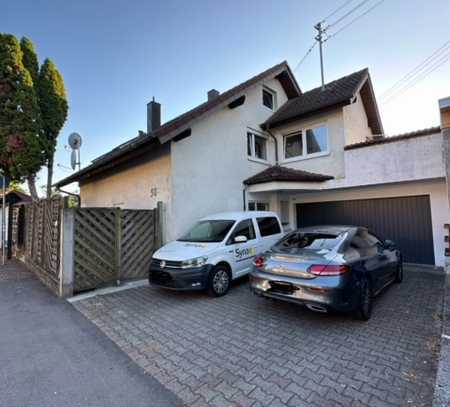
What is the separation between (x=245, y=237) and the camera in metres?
6.11

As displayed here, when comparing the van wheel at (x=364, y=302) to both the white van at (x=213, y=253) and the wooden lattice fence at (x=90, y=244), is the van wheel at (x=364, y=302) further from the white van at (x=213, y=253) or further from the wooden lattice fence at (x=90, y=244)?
the wooden lattice fence at (x=90, y=244)

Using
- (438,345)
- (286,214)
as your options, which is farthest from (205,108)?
(438,345)

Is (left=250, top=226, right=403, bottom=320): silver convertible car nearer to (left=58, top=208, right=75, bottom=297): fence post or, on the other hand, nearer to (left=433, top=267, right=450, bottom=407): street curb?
(left=433, top=267, right=450, bottom=407): street curb

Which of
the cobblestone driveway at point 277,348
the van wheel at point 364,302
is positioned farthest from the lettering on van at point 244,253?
the van wheel at point 364,302

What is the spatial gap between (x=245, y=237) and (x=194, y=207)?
2.45m

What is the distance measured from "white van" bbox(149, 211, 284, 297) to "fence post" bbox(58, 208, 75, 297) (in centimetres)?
197

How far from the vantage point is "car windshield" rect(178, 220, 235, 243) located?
6.03 metres

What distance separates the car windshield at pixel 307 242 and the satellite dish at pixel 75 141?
29.5 feet

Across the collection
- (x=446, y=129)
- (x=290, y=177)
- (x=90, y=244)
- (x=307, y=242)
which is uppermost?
(x=446, y=129)

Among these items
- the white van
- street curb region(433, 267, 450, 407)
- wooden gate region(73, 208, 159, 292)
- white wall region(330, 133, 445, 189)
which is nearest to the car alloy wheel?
the white van

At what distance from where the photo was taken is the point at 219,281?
5.60 metres

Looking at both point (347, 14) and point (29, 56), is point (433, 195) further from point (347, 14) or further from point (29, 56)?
point (29, 56)

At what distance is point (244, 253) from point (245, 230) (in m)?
0.62

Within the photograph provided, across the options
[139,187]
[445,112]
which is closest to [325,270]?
[445,112]
